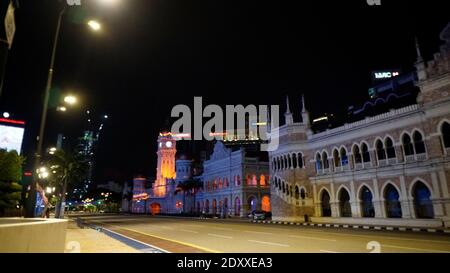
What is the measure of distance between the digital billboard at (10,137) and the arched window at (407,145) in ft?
164

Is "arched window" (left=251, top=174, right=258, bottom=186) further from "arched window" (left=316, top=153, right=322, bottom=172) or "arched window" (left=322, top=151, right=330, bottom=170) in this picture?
"arched window" (left=322, top=151, right=330, bottom=170)

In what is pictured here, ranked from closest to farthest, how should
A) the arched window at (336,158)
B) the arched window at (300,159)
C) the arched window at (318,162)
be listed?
1. the arched window at (336,158)
2. the arched window at (318,162)
3. the arched window at (300,159)

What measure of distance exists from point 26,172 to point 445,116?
54.1 metres

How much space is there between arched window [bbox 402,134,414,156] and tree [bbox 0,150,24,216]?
35.4 metres

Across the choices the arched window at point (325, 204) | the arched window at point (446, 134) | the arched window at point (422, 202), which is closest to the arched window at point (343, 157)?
the arched window at point (325, 204)

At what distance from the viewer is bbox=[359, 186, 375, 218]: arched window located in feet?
101

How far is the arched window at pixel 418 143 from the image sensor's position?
2643 centimetres

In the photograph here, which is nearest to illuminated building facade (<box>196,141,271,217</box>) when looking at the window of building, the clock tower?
the window of building

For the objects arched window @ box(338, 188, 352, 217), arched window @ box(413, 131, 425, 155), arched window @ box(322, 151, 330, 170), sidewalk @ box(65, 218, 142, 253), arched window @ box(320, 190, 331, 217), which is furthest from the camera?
arched window @ box(322, 151, 330, 170)

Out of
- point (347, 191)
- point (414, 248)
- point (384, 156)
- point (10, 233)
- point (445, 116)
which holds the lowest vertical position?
point (414, 248)

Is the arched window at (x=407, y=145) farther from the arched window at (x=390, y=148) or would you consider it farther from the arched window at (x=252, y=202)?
the arched window at (x=252, y=202)

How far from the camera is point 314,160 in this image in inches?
1449
